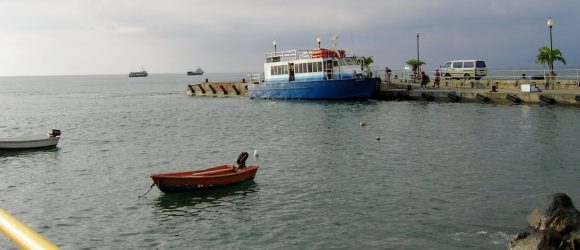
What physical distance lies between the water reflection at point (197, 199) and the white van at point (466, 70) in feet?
129

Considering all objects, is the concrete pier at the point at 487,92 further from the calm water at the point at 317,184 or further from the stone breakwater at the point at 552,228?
the stone breakwater at the point at 552,228

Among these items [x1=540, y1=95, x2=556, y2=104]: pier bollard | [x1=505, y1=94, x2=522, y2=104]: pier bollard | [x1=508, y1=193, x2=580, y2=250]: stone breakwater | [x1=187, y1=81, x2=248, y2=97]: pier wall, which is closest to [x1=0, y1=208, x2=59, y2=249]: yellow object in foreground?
[x1=508, y1=193, x2=580, y2=250]: stone breakwater

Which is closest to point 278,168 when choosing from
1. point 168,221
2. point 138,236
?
point 168,221

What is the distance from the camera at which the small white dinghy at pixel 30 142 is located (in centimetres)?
3038

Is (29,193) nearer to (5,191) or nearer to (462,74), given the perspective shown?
(5,191)

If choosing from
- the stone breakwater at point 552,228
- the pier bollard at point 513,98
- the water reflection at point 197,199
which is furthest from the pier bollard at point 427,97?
the stone breakwater at point 552,228

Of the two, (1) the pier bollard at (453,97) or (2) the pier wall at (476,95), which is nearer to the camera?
(2) the pier wall at (476,95)

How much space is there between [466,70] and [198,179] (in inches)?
1661

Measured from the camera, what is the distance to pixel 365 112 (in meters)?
45.5

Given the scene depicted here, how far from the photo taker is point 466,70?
5450cm

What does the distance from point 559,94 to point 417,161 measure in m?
21.8

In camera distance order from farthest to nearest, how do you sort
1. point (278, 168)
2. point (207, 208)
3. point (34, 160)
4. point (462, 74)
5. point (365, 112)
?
point (462, 74), point (365, 112), point (34, 160), point (278, 168), point (207, 208)

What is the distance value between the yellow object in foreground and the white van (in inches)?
2137

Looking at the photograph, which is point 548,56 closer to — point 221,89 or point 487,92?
point 487,92
